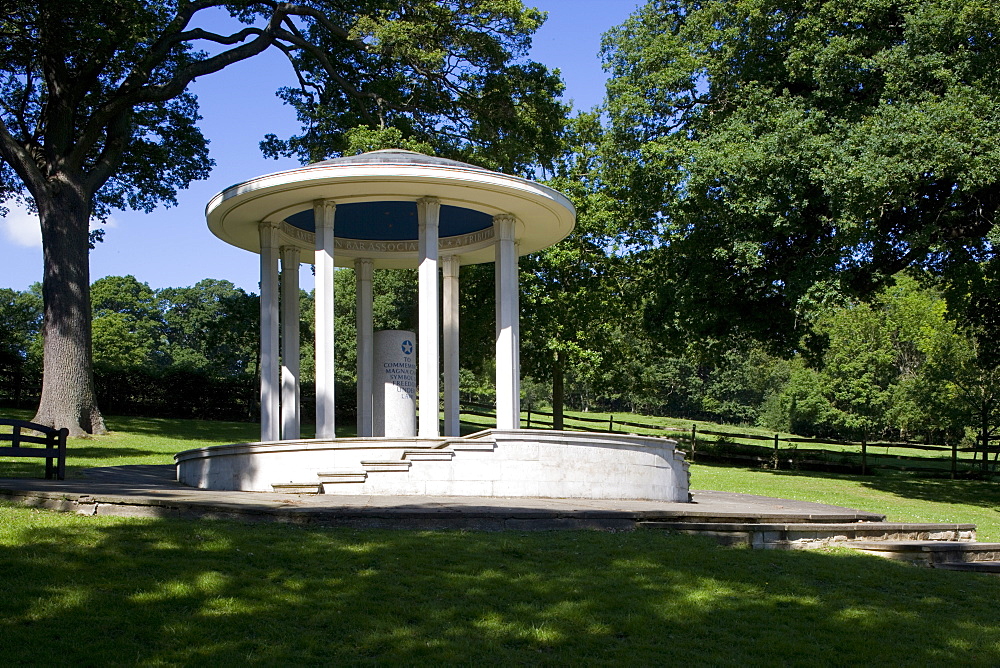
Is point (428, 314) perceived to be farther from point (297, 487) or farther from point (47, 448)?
point (47, 448)

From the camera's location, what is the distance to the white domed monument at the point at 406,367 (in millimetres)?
14500

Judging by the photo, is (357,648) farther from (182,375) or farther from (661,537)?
(182,375)

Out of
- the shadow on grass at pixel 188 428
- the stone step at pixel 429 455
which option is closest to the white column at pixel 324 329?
the stone step at pixel 429 455

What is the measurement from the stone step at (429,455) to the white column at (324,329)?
3427 millimetres

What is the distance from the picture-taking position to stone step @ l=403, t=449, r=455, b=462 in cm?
1420

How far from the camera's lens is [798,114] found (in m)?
26.4

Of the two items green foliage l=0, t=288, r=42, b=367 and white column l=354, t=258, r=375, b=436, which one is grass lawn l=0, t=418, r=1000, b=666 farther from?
green foliage l=0, t=288, r=42, b=367

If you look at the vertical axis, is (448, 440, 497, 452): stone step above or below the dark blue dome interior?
below

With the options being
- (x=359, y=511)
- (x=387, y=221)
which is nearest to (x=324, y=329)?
(x=387, y=221)

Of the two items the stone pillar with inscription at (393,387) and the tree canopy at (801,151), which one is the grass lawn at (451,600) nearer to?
the stone pillar with inscription at (393,387)

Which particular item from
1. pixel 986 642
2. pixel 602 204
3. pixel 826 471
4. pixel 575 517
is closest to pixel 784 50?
pixel 602 204

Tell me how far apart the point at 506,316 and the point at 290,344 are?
231 inches

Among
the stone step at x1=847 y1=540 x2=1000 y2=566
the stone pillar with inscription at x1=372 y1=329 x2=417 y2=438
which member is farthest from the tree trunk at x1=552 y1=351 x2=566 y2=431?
the stone step at x1=847 y1=540 x2=1000 y2=566

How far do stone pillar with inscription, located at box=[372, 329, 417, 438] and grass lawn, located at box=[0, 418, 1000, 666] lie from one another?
425 inches
